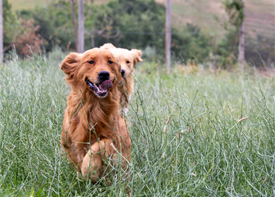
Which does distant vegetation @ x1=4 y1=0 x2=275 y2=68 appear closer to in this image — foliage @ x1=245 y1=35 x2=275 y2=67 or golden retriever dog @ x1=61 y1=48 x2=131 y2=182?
foliage @ x1=245 y1=35 x2=275 y2=67

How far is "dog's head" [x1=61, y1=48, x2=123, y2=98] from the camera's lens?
2520mm

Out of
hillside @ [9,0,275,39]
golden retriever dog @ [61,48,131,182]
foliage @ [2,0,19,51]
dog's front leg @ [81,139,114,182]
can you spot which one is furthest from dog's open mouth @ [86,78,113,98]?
hillside @ [9,0,275,39]

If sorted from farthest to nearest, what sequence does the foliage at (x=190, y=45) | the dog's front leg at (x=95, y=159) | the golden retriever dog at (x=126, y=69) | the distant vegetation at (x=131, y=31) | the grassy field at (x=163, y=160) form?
the foliage at (x=190, y=45) → the distant vegetation at (x=131, y=31) → the golden retriever dog at (x=126, y=69) → the dog's front leg at (x=95, y=159) → the grassy field at (x=163, y=160)

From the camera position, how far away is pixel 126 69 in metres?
3.42

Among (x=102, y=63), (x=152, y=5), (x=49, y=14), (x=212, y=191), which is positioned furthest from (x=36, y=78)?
(x=152, y=5)

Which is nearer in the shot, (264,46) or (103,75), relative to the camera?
(103,75)

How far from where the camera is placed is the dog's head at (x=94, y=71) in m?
2.52

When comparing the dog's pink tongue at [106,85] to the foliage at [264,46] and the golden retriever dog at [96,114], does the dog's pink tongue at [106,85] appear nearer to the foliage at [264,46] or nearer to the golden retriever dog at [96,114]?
the golden retriever dog at [96,114]

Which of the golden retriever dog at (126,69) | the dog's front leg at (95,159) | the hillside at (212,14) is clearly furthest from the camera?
the hillside at (212,14)

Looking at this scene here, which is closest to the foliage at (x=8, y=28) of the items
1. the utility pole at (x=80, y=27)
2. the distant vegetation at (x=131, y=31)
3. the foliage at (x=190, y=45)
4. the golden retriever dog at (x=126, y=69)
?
the distant vegetation at (x=131, y=31)

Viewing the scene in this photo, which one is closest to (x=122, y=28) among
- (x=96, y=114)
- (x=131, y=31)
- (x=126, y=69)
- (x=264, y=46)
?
(x=131, y=31)

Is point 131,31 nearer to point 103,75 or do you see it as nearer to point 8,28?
point 8,28

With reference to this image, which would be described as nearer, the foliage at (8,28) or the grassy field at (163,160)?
the grassy field at (163,160)

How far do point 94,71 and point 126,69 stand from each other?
0.93m
